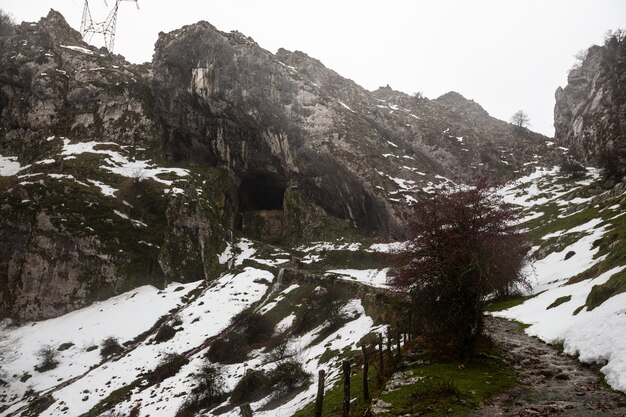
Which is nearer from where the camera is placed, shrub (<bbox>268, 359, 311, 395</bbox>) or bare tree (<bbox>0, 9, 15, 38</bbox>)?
shrub (<bbox>268, 359, 311, 395</bbox>)

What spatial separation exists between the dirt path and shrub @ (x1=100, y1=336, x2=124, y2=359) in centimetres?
5211

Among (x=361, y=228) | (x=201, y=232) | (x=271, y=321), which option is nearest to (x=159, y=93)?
(x=201, y=232)

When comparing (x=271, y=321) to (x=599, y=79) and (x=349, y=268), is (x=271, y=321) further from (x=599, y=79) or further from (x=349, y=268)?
(x=599, y=79)

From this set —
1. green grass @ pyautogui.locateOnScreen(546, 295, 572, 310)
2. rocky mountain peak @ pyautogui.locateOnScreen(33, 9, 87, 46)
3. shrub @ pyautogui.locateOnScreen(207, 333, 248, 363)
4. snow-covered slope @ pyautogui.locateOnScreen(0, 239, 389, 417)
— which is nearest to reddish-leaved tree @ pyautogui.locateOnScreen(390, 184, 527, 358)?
green grass @ pyautogui.locateOnScreen(546, 295, 572, 310)

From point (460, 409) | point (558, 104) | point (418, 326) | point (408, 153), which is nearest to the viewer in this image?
point (460, 409)

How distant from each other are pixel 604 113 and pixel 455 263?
110736 mm

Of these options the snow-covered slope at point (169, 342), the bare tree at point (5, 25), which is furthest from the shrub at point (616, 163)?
the bare tree at point (5, 25)

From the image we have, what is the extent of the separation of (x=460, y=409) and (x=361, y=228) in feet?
284

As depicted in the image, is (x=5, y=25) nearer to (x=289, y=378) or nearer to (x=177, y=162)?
(x=177, y=162)

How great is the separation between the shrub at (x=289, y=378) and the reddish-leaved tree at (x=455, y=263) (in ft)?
49.5

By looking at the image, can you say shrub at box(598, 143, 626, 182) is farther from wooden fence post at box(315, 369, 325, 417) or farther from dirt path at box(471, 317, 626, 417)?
wooden fence post at box(315, 369, 325, 417)

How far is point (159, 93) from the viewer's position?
116 meters

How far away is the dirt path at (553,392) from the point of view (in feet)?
36.5

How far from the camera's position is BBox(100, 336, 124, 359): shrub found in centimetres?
5269
